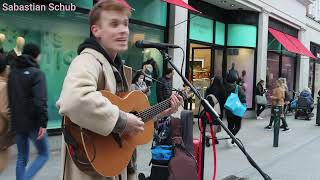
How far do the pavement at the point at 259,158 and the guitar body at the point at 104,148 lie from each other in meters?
4.49

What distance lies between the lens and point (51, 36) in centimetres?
930

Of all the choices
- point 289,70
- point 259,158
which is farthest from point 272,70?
point 259,158

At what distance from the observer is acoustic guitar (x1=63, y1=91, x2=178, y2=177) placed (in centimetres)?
238

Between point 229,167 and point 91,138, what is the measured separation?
6.30 metres

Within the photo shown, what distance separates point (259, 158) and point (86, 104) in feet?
25.2

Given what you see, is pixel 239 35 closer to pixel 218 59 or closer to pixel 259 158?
pixel 218 59

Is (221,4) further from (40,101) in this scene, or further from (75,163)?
(75,163)

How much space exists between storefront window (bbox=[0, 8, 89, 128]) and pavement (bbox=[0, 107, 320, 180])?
1060mm

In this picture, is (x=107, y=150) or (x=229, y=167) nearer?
(x=107, y=150)

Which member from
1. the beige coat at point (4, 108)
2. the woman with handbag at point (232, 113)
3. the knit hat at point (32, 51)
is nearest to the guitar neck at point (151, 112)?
the beige coat at point (4, 108)

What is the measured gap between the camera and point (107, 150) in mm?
2486

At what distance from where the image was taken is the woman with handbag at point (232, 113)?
34.7 ft

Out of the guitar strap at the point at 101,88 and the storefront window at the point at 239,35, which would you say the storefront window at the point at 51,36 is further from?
the storefront window at the point at 239,35

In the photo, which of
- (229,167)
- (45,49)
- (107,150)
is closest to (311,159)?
(229,167)
